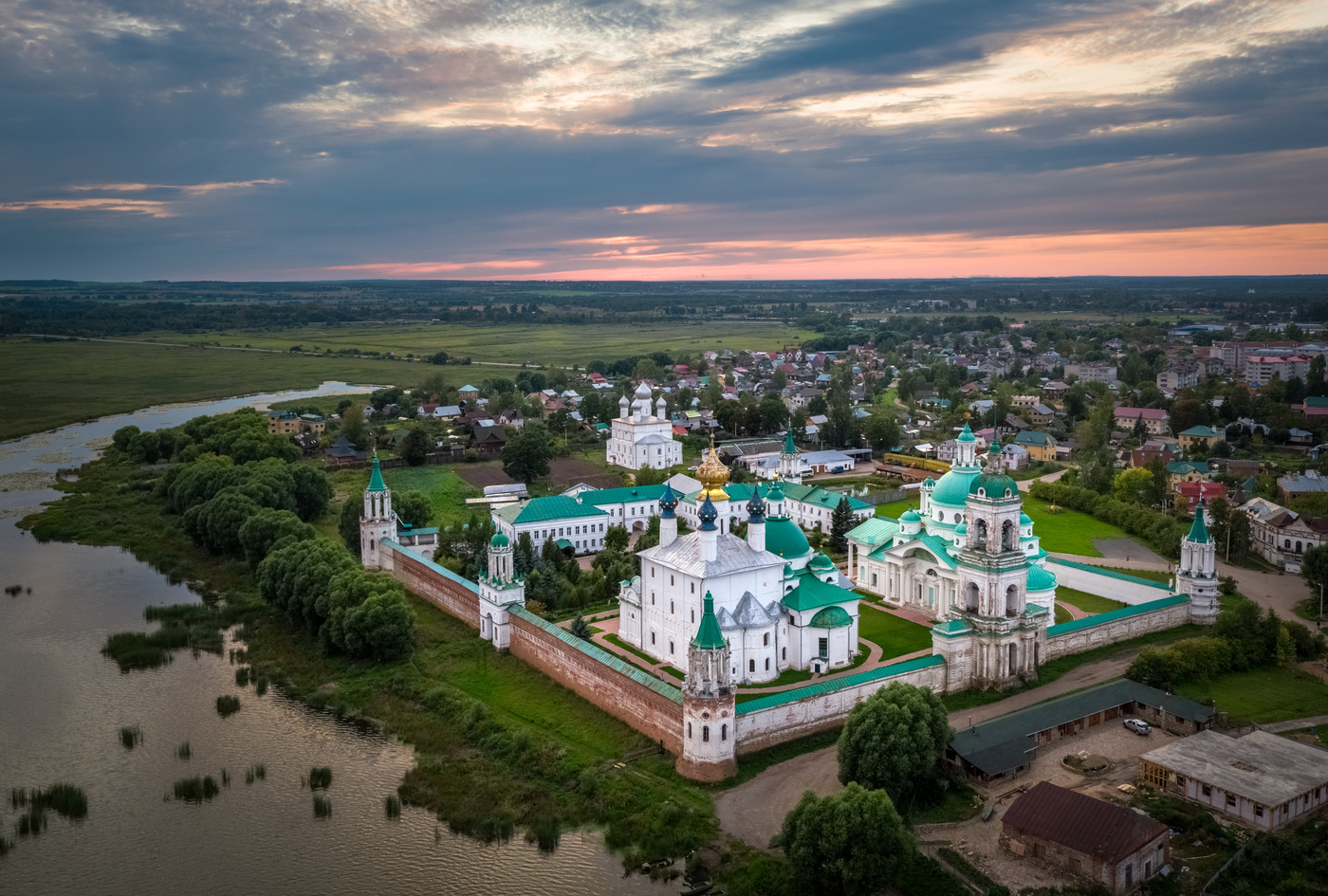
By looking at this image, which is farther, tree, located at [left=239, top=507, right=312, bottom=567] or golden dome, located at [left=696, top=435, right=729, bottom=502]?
tree, located at [left=239, top=507, right=312, bottom=567]

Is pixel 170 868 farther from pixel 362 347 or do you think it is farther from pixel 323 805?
pixel 362 347

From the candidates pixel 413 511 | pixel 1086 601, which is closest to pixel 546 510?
pixel 413 511

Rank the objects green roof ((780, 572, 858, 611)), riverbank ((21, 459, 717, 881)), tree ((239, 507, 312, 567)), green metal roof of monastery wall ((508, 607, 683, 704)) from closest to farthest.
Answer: riverbank ((21, 459, 717, 881))
green metal roof of monastery wall ((508, 607, 683, 704))
green roof ((780, 572, 858, 611))
tree ((239, 507, 312, 567))

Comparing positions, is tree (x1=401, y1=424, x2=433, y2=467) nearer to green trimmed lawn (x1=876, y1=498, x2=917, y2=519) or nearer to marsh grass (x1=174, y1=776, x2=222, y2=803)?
green trimmed lawn (x1=876, y1=498, x2=917, y2=519)

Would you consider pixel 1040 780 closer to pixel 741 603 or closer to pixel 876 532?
pixel 741 603

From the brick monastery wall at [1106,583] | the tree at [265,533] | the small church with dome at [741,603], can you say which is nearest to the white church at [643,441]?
the tree at [265,533]

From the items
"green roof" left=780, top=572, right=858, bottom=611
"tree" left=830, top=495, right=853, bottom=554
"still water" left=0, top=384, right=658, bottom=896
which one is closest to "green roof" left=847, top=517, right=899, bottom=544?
"tree" left=830, top=495, right=853, bottom=554

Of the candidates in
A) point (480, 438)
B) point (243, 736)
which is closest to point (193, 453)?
point (480, 438)
